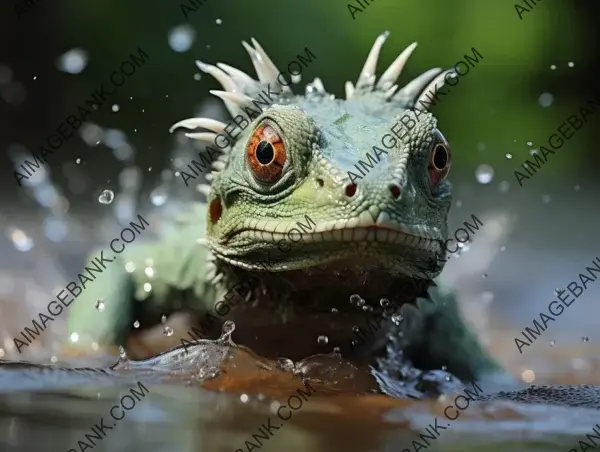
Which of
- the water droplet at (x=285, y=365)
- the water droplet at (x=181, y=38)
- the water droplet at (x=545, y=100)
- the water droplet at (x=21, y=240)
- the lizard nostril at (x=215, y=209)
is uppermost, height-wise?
the water droplet at (x=545, y=100)

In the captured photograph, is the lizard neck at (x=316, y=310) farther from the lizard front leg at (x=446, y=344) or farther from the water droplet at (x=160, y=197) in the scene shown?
the water droplet at (x=160, y=197)

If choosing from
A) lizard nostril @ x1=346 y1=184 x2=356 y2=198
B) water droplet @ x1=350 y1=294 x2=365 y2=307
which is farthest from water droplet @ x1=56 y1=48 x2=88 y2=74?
lizard nostril @ x1=346 y1=184 x2=356 y2=198

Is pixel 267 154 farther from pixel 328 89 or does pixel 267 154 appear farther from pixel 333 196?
pixel 328 89

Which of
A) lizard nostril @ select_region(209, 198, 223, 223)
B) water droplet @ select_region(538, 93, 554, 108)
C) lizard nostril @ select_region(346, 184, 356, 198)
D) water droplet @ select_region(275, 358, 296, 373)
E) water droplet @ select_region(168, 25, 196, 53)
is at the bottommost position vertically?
water droplet @ select_region(275, 358, 296, 373)

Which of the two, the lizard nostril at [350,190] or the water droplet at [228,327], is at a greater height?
the lizard nostril at [350,190]

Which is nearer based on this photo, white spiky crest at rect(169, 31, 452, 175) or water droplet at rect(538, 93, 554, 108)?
white spiky crest at rect(169, 31, 452, 175)

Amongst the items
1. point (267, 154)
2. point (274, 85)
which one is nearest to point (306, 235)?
point (267, 154)

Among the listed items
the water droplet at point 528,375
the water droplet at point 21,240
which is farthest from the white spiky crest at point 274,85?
the water droplet at point 21,240

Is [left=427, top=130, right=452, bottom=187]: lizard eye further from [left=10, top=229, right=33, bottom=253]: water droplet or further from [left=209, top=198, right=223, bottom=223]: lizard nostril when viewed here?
[left=10, top=229, right=33, bottom=253]: water droplet
